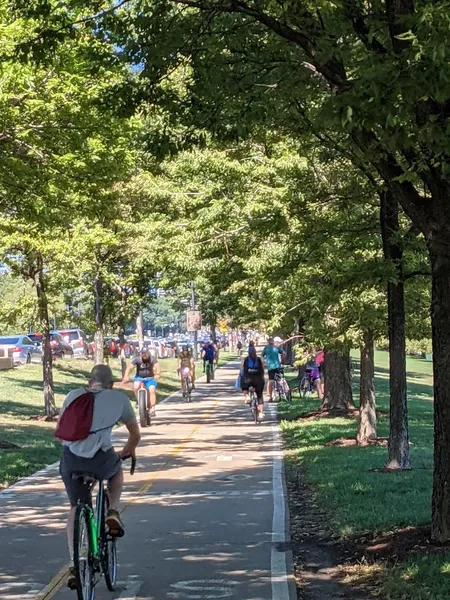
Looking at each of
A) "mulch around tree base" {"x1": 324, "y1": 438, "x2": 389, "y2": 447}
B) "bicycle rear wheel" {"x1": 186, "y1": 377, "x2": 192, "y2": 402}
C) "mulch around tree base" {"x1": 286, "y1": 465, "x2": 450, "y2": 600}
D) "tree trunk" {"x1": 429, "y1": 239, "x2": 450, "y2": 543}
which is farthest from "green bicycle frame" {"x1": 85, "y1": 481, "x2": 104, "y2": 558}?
"bicycle rear wheel" {"x1": 186, "y1": 377, "x2": 192, "y2": 402}

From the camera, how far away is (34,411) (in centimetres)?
2720

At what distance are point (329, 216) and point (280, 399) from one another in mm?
17959

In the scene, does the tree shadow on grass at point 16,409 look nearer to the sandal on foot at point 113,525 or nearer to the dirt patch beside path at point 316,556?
the dirt patch beside path at point 316,556

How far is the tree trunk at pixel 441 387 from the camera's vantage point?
7746mm

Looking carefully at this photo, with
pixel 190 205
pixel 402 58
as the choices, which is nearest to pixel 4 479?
pixel 402 58

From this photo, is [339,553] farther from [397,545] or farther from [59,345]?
[59,345]

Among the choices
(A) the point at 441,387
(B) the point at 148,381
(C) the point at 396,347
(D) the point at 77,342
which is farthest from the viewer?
(D) the point at 77,342

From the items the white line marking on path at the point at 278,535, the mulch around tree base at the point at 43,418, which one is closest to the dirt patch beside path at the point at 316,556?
the white line marking on path at the point at 278,535

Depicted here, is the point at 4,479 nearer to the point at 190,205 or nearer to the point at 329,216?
the point at 329,216

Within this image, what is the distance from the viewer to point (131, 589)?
7230mm

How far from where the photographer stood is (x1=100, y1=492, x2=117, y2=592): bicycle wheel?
22.3 feet

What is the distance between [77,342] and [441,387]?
173ft

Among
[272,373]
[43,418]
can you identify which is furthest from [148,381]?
[272,373]

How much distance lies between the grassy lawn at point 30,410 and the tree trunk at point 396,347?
5.33 m
